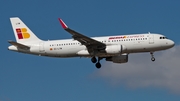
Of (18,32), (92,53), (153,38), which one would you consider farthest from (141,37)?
(18,32)

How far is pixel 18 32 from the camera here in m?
85.0

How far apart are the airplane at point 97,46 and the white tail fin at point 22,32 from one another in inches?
16.6

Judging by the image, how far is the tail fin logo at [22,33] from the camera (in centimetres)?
8425

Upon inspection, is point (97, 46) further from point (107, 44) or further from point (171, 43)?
point (171, 43)

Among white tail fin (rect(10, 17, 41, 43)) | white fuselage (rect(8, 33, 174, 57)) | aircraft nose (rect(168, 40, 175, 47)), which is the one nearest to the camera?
white fuselage (rect(8, 33, 174, 57))

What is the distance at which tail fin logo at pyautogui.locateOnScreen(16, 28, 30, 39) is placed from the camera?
8425 cm

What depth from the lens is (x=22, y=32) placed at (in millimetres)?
85062

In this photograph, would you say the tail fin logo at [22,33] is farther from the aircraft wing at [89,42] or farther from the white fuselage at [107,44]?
the aircraft wing at [89,42]

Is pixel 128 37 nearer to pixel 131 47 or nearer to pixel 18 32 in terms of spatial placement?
pixel 131 47

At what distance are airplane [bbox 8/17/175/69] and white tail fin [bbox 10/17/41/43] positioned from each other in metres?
0.42

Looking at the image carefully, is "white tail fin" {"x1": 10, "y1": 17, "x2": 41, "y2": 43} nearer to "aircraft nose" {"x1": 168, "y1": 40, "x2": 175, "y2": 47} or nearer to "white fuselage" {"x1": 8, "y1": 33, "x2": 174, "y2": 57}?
"white fuselage" {"x1": 8, "y1": 33, "x2": 174, "y2": 57}

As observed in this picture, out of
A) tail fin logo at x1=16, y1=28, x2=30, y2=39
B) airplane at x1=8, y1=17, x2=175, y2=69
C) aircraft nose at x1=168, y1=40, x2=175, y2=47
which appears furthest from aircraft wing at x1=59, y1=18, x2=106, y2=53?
tail fin logo at x1=16, y1=28, x2=30, y2=39

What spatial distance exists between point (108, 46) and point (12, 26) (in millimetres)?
15959

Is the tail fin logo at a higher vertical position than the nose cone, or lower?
higher
